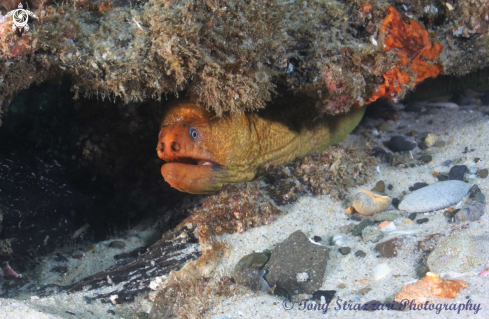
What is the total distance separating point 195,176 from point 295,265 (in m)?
1.03

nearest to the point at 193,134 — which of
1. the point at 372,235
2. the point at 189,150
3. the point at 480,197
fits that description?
the point at 189,150

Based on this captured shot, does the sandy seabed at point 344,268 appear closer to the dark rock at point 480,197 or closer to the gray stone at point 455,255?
the gray stone at point 455,255

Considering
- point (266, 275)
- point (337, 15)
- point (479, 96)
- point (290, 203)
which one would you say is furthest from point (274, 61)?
point (479, 96)

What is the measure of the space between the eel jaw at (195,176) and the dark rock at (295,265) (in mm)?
783

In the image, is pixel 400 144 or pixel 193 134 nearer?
pixel 193 134

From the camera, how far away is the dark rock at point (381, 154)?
11.8 feet

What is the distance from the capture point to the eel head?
2.53 m

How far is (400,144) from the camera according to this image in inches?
147

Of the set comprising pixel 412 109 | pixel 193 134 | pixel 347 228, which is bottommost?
pixel 347 228

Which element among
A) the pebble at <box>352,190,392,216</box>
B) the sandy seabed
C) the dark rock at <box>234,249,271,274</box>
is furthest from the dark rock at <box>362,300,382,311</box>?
the pebble at <box>352,190,392,216</box>

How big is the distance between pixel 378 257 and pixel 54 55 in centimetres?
238

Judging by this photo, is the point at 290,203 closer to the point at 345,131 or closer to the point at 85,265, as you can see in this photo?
the point at 345,131

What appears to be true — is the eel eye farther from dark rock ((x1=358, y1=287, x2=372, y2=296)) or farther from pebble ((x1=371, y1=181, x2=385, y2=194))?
pebble ((x1=371, y1=181, x2=385, y2=194))

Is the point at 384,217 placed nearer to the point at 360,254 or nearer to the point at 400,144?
the point at 360,254
